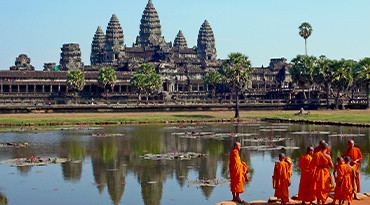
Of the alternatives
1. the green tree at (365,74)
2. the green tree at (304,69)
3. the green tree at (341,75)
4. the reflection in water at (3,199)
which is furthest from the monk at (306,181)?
the green tree at (304,69)

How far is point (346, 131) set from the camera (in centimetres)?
5412

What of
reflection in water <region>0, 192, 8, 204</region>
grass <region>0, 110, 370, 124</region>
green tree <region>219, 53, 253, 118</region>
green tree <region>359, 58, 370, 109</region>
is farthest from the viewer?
green tree <region>359, 58, 370, 109</region>

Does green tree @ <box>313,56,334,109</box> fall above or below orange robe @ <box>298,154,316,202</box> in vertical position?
above

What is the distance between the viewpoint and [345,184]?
2014 cm

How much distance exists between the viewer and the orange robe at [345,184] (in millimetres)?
20141

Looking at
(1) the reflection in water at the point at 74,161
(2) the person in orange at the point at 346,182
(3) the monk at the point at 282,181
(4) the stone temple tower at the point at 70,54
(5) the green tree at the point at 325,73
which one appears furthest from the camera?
(4) the stone temple tower at the point at 70,54

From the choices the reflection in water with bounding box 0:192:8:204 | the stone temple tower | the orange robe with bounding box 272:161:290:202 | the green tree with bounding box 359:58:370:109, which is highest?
the stone temple tower

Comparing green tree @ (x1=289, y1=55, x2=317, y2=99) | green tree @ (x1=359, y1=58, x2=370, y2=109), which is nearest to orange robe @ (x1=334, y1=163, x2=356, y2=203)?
green tree @ (x1=359, y1=58, x2=370, y2=109)

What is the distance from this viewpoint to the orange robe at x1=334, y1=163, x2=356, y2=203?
2014cm

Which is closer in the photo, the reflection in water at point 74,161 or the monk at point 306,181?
the monk at point 306,181

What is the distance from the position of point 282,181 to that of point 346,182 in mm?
2187

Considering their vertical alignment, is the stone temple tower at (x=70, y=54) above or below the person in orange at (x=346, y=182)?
above

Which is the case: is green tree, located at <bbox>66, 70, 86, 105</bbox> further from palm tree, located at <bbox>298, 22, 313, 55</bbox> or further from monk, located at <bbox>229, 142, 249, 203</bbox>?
monk, located at <bbox>229, 142, 249, 203</bbox>

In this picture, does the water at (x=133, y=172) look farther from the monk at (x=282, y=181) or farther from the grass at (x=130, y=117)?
the grass at (x=130, y=117)
